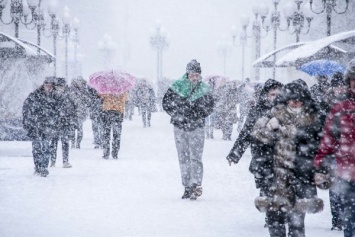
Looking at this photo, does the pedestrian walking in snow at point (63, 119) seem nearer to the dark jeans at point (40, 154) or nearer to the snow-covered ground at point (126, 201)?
the snow-covered ground at point (126, 201)

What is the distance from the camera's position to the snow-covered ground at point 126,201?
6570mm

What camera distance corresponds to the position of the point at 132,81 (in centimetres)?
1380

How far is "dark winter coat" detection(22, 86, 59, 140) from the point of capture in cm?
1048

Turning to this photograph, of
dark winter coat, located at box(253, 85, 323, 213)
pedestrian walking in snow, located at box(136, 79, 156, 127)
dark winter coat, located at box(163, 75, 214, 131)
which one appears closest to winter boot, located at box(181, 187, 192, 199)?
dark winter coat, located at box(163, 75, 214, 131)

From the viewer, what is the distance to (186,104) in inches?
333

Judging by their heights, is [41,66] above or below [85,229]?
above

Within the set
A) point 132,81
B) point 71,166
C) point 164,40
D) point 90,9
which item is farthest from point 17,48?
point 90,9

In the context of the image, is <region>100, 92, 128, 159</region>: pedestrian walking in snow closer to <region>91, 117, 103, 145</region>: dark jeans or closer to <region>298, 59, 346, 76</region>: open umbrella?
<region>91, 117, 103, 145</region>: dark jeans

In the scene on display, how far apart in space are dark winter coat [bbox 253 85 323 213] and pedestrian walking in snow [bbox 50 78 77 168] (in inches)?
268

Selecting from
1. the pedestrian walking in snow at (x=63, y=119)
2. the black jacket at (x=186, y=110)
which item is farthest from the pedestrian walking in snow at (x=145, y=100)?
the black jacket at (x=186, y=110)

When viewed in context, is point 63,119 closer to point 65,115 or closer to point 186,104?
point 65,115

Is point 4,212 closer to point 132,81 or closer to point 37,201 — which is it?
point 37,201

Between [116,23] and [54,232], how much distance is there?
237 ft

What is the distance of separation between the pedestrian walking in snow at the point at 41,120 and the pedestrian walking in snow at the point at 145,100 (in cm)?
1182
